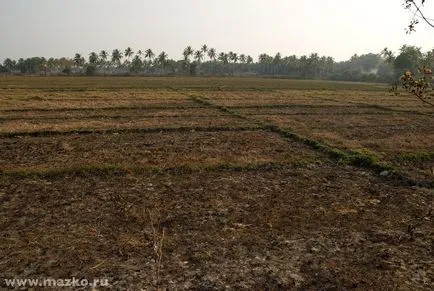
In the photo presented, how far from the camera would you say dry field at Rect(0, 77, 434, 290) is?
23.0 feet

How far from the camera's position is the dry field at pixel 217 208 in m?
7.01

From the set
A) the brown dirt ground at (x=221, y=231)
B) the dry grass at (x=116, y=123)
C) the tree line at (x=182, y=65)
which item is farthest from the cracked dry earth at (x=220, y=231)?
the tree line at (x=182, y=65)

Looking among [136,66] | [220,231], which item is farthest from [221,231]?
[136,66]

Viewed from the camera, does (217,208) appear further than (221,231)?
Yes

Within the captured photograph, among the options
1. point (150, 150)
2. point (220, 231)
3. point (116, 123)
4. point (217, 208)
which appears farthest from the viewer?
point (116, 123)

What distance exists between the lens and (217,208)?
9922 mm

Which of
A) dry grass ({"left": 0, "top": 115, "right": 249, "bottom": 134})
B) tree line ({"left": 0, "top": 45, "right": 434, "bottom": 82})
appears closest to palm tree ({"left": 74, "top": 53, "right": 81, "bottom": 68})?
tree line ({"left": 0, "top": 45, "right": 434, "bottom": 82})

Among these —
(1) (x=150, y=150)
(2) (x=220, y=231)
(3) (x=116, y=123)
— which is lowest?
(2) (x=220, y=231)

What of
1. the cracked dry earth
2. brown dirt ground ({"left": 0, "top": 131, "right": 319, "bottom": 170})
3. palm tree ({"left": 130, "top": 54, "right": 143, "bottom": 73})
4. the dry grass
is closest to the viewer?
the cracked dry earth

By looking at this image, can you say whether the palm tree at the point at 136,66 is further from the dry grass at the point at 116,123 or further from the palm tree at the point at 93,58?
A: the dry grass at the point at 116,123

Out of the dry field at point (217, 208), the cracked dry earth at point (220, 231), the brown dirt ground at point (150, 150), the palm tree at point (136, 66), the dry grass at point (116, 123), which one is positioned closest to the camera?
the cracked dry earth at point (220, 231)

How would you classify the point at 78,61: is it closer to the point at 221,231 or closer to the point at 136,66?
the point at 136,66

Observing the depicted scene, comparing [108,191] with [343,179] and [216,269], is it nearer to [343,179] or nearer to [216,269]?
[216,269]

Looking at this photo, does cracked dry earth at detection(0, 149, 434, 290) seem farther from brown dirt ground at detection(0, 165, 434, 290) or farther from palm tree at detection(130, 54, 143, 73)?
palm tree at detection(130, 54, 143, 73)
